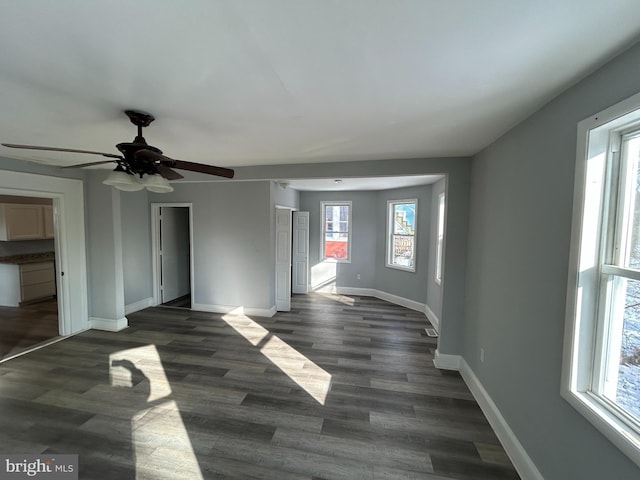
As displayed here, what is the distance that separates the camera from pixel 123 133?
2.38m

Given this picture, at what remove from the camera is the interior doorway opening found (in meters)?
4.43

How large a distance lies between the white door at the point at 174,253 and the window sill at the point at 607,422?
19.2 feet

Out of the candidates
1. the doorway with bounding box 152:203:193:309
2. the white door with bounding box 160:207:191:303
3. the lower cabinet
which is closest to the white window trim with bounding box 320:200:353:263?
the doorway with bounding box 152:203:193:309

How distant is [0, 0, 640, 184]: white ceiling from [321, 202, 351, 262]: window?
406cm

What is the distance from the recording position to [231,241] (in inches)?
182

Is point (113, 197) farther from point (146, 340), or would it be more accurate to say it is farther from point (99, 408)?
point (99, 408)

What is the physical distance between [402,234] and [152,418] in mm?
4977

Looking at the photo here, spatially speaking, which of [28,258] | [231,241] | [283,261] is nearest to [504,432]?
[283,261]

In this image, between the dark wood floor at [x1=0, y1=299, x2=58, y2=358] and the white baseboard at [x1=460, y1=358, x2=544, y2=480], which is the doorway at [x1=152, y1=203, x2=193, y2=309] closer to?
the dark wood floor at [x1=0, y1=299, x2=58, y2=358]

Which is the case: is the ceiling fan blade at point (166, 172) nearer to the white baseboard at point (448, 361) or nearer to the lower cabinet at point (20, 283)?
the white baseboard at point (448, 361)

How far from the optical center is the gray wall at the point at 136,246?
464 centimetres

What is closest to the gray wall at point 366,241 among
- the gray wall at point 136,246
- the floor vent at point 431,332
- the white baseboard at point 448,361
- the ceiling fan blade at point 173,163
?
the floor vent at point 431,332

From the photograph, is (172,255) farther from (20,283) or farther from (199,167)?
(199,167)

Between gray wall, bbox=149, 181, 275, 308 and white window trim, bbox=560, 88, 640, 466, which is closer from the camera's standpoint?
white window trim, bbox=560, 88, 640, 466
